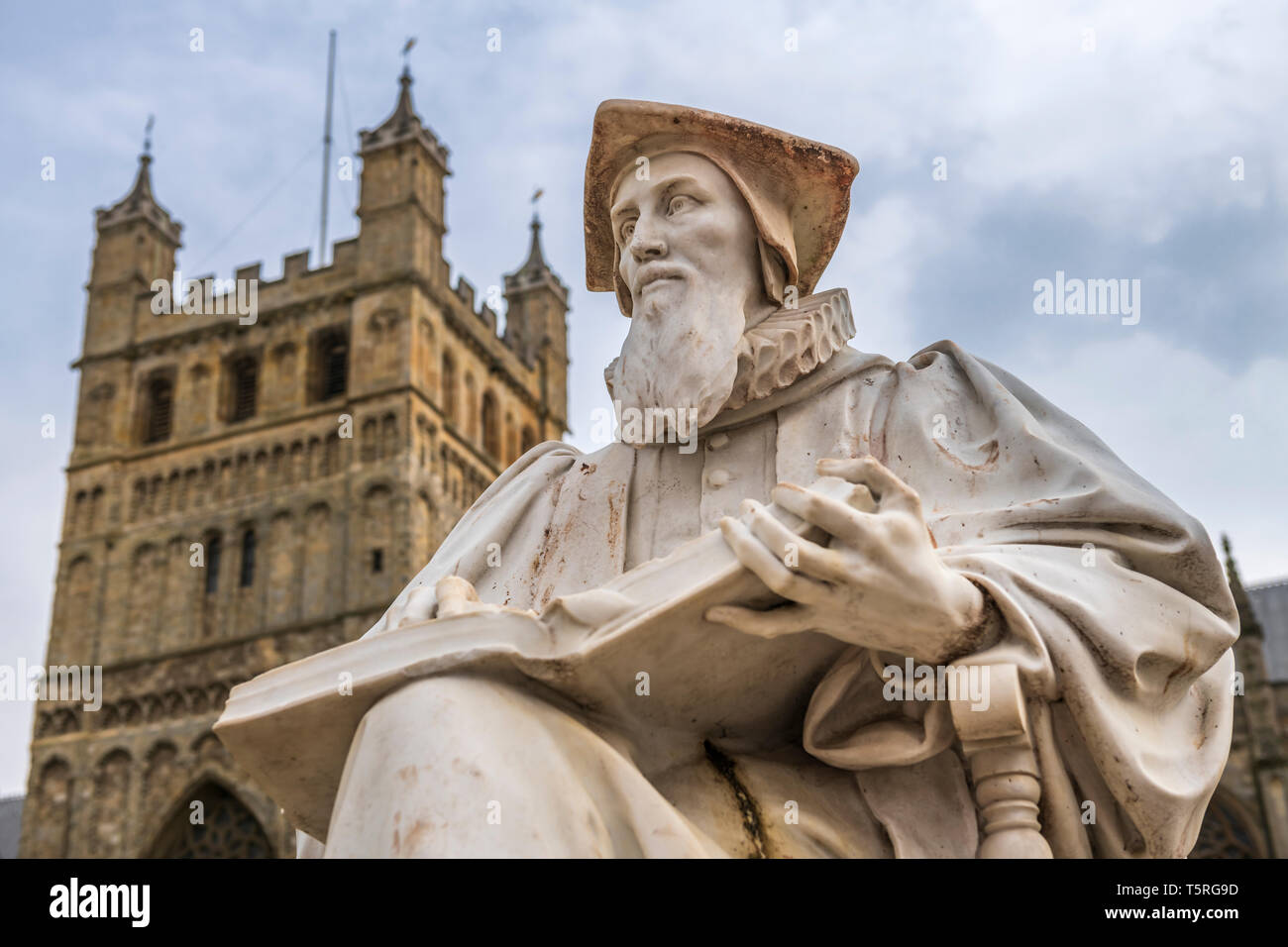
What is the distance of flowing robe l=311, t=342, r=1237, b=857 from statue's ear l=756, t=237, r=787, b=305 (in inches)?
11.5

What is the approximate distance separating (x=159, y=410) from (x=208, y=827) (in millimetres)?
9237

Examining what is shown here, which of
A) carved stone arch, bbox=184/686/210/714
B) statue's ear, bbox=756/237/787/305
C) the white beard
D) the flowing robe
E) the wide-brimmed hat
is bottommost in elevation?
the flowing robe

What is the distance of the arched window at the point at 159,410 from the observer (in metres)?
35.4

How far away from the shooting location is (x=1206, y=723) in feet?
7.14

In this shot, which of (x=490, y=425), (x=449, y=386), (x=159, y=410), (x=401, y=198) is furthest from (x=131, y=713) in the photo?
(x=401, y=198)

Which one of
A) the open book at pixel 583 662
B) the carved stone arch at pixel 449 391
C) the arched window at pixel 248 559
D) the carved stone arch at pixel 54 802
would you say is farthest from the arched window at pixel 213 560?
the open book at pixel 583 662

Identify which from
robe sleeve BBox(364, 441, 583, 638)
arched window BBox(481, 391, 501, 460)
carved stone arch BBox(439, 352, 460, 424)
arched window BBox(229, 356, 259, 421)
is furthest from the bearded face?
arched window BBox(481, 391, 501, 460)

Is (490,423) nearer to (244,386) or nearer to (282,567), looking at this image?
(244,386)

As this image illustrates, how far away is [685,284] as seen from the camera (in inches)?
102

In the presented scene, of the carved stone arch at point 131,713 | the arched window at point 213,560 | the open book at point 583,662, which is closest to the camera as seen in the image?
the open book at point 583,662

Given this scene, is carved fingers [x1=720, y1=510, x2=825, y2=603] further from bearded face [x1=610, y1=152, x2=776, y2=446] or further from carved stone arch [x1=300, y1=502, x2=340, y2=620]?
carved stone arch [x1=300, y1=502, x2=340, y2=620]

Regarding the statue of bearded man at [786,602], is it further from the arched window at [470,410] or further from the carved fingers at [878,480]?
the arched window at [470,410]

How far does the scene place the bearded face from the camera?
252 centimetres

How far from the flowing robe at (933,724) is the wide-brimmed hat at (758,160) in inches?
15.3
